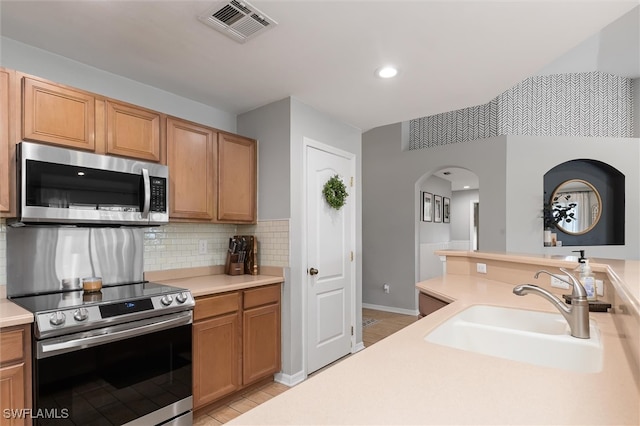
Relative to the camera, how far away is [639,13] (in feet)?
13.5

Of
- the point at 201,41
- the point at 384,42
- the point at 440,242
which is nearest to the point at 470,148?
the point at 440,242

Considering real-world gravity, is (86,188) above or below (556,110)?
below

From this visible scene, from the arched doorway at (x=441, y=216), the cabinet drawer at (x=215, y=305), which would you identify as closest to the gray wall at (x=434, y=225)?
the arched doorway at (x=441, y=216)

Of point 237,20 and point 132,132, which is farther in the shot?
point 132,132

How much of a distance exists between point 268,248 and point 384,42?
1.90 m

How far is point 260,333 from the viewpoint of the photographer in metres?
2.81

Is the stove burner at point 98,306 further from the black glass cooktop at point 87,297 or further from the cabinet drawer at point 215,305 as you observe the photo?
the cabinet drawer at point 215,305

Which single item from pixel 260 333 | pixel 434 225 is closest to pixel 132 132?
pixel 260 333

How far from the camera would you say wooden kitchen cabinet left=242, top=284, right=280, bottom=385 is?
2.70 metres

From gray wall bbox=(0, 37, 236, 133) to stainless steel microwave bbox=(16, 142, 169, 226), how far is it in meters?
0.67

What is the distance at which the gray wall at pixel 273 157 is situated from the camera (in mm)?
3018

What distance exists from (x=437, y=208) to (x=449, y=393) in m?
5.88

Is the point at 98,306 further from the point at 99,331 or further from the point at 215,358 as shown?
the point at 215,358

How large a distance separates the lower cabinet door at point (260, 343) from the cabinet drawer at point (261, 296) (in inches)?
1.7
